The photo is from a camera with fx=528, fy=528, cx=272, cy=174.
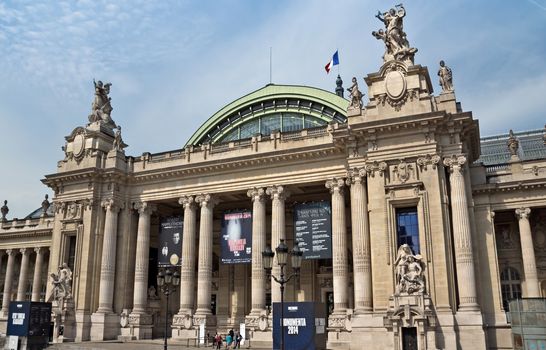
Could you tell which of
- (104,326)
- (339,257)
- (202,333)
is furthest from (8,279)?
(339,257)

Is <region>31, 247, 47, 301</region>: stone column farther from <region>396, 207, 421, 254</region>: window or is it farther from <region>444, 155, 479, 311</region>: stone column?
<region>444, 155, 479, 311</region>: stone column

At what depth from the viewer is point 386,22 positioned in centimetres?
3550

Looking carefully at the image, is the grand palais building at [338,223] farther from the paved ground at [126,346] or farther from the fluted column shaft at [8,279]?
the fluted column shaft at [8,279]

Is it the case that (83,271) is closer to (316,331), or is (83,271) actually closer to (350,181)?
(350,181)

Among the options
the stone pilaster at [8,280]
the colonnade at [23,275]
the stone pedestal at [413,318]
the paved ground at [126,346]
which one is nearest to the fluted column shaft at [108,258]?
the paved ground at [126,346]

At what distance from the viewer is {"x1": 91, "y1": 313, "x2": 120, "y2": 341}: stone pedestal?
3953 cm

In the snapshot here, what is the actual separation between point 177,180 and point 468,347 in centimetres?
2465

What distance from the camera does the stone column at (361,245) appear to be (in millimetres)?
31656

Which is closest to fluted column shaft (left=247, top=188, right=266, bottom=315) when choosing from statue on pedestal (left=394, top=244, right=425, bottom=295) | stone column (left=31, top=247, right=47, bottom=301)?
statue on pedestal (left=394, top=244, right=425, bottom=295)

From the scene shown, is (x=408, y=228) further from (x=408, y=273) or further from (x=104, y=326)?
(x=104, y=326)

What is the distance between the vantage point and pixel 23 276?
55.2 meters

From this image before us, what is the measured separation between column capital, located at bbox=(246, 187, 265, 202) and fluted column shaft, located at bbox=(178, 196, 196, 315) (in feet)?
17.3

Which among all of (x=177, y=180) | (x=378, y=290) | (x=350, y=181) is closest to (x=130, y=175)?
(x=177, y=180)

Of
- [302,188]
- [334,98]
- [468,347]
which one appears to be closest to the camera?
[468,347]
